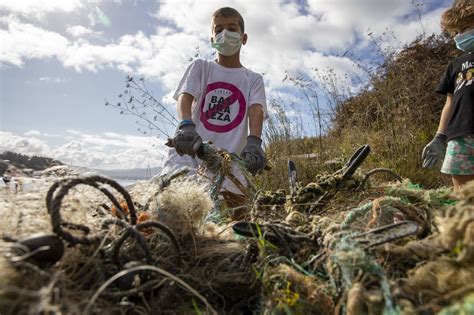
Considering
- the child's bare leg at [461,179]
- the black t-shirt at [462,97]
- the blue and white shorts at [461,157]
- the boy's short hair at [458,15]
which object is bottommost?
the child's bare leg at [461,179]

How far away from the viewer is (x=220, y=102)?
3.12m

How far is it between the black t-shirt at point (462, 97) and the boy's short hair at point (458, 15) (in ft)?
0.89

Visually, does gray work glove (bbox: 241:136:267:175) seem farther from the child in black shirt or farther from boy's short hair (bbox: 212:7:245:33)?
the child in black shirt

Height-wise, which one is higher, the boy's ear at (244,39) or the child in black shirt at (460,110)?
the boy's ear at (244,39)

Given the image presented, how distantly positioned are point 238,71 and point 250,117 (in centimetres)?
51

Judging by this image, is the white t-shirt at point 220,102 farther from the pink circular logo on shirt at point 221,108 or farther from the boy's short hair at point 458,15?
the boy's short hair at point 458,15

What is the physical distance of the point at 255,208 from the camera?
1.30m

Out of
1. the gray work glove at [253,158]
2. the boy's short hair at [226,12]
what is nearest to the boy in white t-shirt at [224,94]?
the boy's short hair at [226,12]

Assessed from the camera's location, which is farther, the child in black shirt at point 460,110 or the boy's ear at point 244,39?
the boy's ear at point 244,39

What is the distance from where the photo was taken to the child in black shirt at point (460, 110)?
2633 mm

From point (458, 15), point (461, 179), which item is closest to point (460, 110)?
point (461, 179)

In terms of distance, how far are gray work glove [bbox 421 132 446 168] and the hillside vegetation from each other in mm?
1423

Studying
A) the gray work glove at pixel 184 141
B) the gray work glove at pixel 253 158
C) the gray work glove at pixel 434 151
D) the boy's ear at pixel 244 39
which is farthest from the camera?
the boy's ear at pixel 244 39

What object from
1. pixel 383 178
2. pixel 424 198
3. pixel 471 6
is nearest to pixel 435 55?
pixel 383 178
